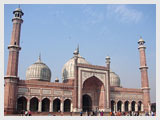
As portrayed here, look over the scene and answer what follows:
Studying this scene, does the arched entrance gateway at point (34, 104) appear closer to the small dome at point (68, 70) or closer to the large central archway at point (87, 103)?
the small dome at point (68, 70)

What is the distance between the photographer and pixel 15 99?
64.9 ft

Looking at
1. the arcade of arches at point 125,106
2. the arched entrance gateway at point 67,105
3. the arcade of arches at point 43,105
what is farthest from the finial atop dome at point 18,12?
the arcade of arches at point 125,106

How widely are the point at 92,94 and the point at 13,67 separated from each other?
419 inches

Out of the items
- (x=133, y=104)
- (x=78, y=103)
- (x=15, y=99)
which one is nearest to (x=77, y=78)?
(x=78, y=103)

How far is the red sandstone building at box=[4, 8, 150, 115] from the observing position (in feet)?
67.4

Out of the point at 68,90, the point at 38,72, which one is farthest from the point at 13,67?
the point at 68,90

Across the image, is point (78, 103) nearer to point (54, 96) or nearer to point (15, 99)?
point (54, 96)

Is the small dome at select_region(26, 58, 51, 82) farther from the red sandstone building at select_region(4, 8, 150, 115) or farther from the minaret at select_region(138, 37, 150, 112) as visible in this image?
the minaret at select_region(138, 37, 150, 112)

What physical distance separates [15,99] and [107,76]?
11.9m

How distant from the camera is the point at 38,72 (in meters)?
25.9

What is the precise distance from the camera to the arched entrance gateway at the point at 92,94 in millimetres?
25438

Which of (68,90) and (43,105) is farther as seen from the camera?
(68,90)

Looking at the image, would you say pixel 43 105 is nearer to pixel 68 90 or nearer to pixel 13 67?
pixel 68 90

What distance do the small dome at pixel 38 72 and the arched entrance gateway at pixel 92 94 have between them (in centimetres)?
517
